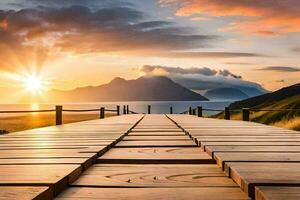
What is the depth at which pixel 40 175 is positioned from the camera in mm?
3004

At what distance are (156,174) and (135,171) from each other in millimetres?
209

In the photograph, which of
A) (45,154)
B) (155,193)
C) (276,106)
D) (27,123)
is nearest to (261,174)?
(155,193)

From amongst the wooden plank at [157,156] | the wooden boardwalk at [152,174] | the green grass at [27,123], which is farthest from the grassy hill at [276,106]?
the green grass at [27,123]

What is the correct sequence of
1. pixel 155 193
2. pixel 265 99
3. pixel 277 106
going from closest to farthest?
pixel 155 193 → pixel 277 106 → pixel 265 99

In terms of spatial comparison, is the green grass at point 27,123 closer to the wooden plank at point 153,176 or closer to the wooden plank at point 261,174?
the wooden plank at point 153,176

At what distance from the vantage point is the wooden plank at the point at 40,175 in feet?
8.95

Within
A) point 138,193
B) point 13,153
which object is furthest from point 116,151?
point 138,193

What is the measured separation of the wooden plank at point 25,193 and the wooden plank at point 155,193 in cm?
15

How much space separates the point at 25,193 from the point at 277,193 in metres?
1.41

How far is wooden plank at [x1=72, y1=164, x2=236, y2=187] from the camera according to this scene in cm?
306

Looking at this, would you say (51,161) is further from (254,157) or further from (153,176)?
(254,157)

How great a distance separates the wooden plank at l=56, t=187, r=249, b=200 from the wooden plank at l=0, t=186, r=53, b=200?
0.48ft

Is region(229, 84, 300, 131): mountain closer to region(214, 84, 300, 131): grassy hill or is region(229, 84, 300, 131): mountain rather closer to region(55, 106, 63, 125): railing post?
region(214, 84, 300, 131): grassy hill

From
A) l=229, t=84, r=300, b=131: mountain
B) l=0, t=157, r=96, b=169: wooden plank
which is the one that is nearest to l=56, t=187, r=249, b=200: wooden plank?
l=0, t=157, r=96, b=169: wooden plank
